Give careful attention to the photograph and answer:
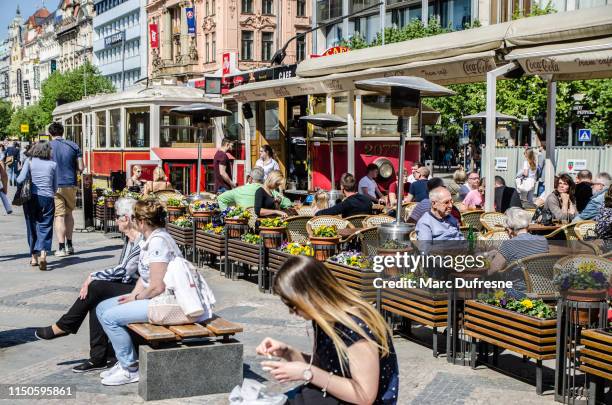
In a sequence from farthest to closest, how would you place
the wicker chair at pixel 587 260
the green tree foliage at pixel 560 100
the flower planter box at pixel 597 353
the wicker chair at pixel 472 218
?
the green tree foliage at pixel 560 100
the wicker chair at pixel 472 218
the wicker chair at pixel 587 260
the flower planter box at pixel 597 353

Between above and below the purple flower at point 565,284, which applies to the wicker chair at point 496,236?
above

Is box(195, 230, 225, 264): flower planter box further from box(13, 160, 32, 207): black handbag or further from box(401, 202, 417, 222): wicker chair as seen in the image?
box(401, 202, 417, 222): wicker chair

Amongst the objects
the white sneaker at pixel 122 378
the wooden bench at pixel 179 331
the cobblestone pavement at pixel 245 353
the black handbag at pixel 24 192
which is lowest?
the cobblestone pavement at pixel 245 353

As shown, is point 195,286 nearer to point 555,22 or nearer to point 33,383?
point 33,383

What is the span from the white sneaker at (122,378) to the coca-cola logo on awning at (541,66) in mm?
6272

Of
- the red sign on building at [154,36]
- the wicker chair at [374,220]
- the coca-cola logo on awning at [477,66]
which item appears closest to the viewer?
the wicker chair at [374,220]

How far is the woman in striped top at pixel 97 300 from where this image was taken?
725 centimetres

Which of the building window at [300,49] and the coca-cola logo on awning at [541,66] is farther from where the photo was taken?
the building window at [300,49]

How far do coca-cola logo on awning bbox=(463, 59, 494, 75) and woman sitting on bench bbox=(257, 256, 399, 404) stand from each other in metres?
8.38

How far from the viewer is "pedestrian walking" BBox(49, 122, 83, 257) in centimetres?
1404

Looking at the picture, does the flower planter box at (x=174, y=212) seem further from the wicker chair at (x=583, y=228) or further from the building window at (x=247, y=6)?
the building window at (x=247, y=6)

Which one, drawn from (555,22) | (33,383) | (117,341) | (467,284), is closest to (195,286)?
(117,341)

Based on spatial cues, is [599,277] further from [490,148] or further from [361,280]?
[490,148]

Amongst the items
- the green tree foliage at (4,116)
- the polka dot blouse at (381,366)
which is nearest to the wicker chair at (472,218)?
the polka dot blouse at (381,366)
